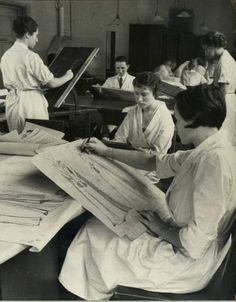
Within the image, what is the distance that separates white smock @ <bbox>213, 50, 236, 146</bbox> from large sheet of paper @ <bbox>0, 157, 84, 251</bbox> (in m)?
0.66

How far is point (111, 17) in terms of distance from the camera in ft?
5.51

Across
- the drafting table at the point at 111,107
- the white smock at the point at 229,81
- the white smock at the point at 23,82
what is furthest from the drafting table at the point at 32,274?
the drafting table at the point at 111,107

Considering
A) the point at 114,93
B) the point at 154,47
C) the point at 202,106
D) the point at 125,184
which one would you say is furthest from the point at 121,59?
the point at 202,106

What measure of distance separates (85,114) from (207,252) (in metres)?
1.75

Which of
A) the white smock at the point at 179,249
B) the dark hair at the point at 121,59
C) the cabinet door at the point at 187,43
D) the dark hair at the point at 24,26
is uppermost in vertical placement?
the dark hair at the point at 24,26

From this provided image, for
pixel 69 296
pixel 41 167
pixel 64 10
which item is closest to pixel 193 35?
pixel 64 10

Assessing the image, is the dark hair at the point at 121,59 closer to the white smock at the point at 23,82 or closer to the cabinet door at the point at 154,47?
the cabinet door at the point at 154,47

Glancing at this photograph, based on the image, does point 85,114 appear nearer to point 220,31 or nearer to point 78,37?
point 78,37

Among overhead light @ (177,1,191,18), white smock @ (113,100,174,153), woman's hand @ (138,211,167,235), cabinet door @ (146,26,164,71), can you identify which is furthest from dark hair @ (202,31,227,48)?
woman's hand @ (138,211,167,235)

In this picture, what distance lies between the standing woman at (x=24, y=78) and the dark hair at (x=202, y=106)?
93cm

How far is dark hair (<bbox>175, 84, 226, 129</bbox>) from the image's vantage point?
1.05m

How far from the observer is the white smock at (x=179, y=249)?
0.99 meters

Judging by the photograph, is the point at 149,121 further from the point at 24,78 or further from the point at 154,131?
the point at 24,78

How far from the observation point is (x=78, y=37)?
2.04 m
